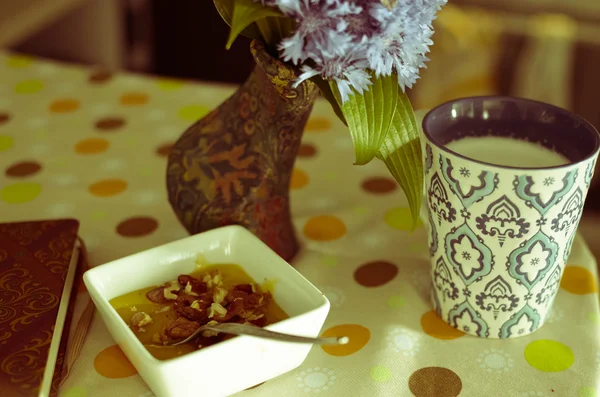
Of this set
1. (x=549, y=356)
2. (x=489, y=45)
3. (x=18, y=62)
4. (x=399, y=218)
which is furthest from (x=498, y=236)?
(x=489, y=45)

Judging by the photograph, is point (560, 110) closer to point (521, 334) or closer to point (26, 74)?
point (521, 334)

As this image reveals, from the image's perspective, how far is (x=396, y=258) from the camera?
0.68m

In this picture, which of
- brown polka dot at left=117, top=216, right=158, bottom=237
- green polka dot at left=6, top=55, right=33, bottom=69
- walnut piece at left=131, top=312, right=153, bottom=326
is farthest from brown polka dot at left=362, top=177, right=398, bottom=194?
green polka dot at left=6, top=55, right=33, bottom=69

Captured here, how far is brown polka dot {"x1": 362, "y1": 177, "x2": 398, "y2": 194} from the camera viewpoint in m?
0.79

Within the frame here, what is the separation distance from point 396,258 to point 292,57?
11.0 inches

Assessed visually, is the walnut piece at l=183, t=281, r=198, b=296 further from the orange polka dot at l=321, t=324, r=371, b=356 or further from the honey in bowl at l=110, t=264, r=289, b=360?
the orange polka dot at l=321, t=324, r=371, b=356

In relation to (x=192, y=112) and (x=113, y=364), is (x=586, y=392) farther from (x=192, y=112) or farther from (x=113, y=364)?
(x=192, y=112)

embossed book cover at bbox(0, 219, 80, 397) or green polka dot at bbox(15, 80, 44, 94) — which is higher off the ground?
embossed book cover at bbox(0, 219, 80, 397)

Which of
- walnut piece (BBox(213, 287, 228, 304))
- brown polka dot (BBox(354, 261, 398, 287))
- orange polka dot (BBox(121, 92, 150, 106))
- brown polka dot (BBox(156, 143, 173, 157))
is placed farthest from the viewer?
orange polka dot (BBox(121, 92, 150, 106))

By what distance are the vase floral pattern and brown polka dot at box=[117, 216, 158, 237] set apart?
0.30 meters

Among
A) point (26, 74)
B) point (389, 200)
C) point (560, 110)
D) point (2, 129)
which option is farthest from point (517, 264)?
point (26, 74)

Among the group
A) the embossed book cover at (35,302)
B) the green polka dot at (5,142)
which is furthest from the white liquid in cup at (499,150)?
the green polka dot at (5,142)

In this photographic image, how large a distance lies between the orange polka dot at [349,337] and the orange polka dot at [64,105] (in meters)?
0.55

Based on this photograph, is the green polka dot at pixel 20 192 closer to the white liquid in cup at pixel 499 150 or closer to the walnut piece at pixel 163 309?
the walnut piece at pixel 163 309
